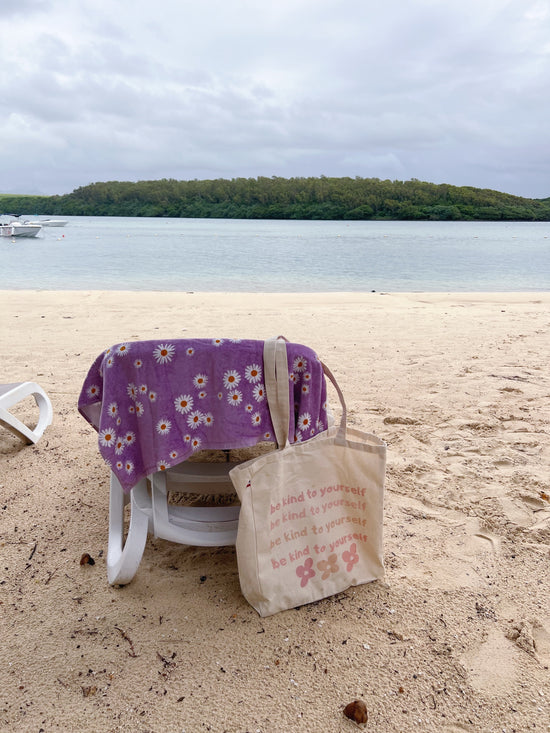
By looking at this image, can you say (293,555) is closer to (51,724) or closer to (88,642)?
(88,642)

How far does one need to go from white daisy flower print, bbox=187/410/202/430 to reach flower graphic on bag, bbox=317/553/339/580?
723 millimetres

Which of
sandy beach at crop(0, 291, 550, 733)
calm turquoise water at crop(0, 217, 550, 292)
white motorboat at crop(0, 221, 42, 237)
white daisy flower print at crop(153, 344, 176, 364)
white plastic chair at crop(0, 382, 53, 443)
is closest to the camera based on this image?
sandy beach at crop(0, 291, 550, 733)

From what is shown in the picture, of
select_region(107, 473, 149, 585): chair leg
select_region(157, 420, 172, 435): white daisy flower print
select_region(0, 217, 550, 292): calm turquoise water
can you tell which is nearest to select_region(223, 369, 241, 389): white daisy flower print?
select_region(157, 420, 172, 435): white daisy flower print

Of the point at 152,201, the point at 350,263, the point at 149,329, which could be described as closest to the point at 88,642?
the point at 149,329

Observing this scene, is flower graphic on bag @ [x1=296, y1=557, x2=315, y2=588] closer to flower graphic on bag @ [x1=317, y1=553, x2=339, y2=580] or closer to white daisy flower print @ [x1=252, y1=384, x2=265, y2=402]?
flower graphic on bag @ [x1=317, y1=553, x2=339, y2=580]

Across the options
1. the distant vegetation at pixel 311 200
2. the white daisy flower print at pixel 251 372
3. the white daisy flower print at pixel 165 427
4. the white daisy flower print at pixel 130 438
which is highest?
the distant vegetation at pixel 311 200

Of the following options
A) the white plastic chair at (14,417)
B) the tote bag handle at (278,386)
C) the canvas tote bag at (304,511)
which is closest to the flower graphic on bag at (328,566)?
the canvas tote bag at (304,511)

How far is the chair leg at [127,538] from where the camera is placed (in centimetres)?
210

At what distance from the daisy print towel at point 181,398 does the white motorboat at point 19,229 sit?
3887 centimetres

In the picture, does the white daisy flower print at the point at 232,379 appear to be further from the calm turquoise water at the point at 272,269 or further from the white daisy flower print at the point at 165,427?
the calm turquoise water at the point at 272,269

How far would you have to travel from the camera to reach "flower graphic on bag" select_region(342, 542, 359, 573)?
2.20 metres

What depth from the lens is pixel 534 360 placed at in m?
5.70

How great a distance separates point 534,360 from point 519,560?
12.3 feet

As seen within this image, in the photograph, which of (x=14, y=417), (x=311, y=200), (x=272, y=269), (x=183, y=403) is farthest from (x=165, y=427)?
(x=311, y=200)
